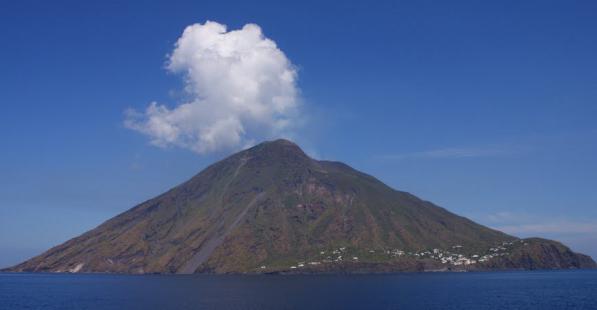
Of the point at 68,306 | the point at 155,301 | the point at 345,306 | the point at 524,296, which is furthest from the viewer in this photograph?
the point at 524,296

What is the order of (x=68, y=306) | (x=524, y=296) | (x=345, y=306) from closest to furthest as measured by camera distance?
Answer: (x=345, y=306) → (x=68, y=306) → (x=524, y=296)

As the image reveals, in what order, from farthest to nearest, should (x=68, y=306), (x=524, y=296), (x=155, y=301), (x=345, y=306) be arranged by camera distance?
(x=524, y=296) < (x=155, y=301) < (x=68, y=306) < (x=345, y=306)

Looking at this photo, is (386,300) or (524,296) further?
(524,296)

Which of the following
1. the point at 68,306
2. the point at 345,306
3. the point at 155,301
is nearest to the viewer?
the point at 345,306

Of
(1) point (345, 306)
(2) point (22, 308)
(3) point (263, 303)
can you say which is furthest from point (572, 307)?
(2) point (22, 308)

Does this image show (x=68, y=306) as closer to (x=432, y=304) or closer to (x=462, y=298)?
(x=432, y=304)

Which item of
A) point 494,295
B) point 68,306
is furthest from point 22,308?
point 494,295

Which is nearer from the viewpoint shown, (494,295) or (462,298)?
(462,298)

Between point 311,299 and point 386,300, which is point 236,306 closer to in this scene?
point 311,299
